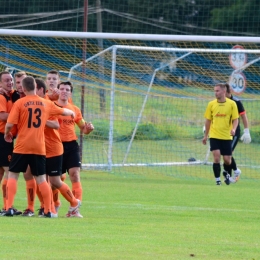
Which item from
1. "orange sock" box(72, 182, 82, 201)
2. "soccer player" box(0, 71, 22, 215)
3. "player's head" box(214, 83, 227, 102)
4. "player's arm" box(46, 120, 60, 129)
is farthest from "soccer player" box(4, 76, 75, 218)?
"player's head" box(214, 83, 227, 102)

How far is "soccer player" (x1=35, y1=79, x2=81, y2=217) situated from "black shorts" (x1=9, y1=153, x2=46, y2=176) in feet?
1.04

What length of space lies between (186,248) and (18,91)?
4232mm

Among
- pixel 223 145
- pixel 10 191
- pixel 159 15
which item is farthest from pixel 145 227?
pixel 159 15

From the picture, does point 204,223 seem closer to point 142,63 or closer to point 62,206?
point 62,206

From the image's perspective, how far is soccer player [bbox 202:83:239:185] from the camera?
57.0 ft

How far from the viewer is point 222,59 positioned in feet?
71.3

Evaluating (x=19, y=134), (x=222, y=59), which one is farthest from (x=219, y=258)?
(x=222, y=59)

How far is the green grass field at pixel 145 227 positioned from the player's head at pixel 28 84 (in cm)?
161

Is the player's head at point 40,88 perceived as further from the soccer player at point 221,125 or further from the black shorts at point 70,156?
the soccer player at point 221,125

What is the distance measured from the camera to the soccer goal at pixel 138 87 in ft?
61.8

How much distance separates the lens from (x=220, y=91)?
17.2 m

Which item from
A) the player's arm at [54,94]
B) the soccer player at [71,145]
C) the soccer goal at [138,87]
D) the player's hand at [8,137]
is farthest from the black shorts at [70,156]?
the soccer goal at [138,87]

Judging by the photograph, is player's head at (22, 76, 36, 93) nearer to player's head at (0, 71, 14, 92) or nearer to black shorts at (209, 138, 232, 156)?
player's head at (0, 71, 14, 92)

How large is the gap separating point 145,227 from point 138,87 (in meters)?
11.0
